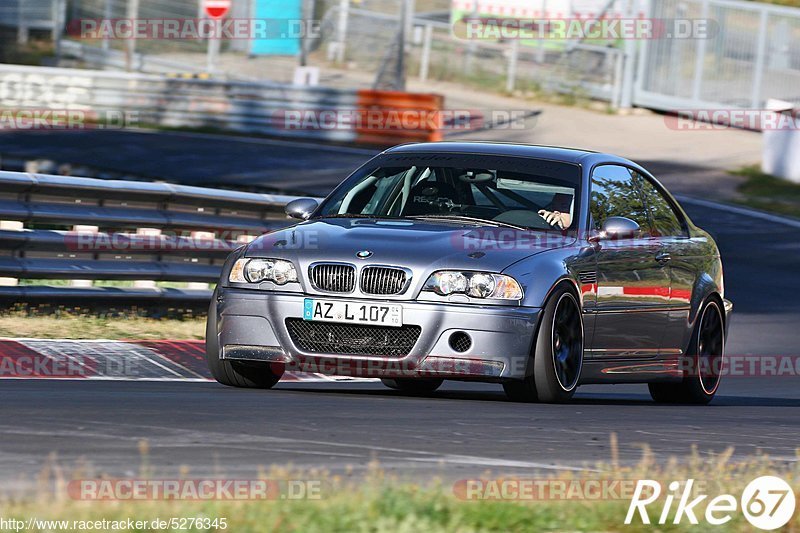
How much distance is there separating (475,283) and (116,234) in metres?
4.35

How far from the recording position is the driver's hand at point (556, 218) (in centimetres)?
879

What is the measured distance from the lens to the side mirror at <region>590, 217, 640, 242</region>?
8.70m

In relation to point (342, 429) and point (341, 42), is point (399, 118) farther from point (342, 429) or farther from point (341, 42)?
point (342, 429)

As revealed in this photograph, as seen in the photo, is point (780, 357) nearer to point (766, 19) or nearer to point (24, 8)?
point (766, 19)

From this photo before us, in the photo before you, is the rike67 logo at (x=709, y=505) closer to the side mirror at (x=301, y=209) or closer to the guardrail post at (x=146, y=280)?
the side mirror at (x=301, y=209)

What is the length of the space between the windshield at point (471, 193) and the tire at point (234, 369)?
1003mm

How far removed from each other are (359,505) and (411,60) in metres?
36.8

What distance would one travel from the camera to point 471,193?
8961 millimetres

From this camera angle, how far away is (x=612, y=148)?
28.6 m

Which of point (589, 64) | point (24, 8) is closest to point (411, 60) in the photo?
point (589, 64)

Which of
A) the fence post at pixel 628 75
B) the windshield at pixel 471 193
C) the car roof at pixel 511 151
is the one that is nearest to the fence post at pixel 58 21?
the fence post at pixel 628 75

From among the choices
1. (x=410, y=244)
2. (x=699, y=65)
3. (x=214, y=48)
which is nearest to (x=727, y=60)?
(x=699, y=65)

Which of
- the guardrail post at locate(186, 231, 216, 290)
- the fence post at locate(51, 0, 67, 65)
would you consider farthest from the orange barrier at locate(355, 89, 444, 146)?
the guardrail post at locate(186, 231, 216, 290)

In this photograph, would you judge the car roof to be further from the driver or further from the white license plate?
the white license plate
